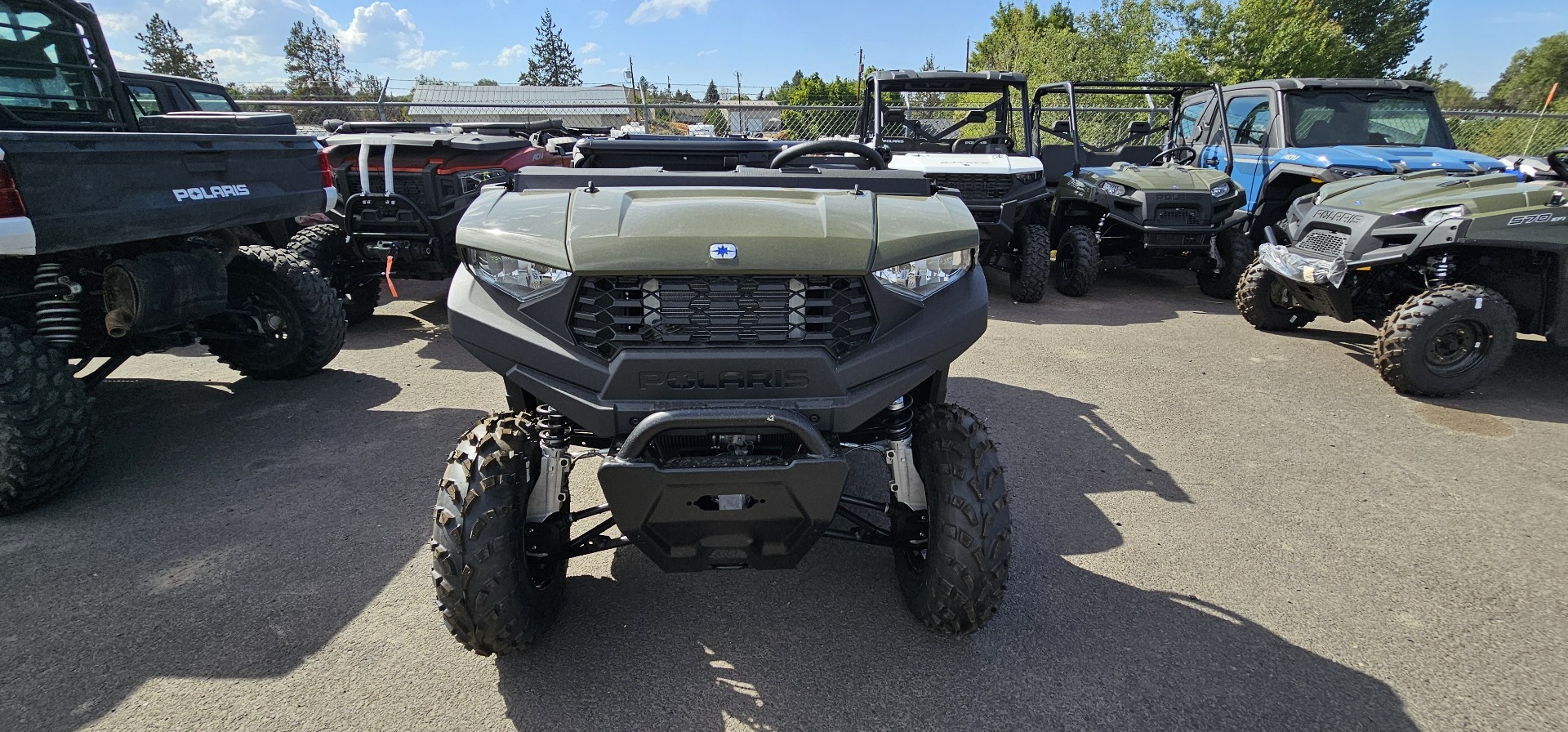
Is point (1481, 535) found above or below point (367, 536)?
below

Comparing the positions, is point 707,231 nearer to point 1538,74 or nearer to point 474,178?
point 474,178

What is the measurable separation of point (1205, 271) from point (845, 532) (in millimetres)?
7346

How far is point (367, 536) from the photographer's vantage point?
10.5 feet

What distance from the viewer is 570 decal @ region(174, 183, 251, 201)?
148 inches

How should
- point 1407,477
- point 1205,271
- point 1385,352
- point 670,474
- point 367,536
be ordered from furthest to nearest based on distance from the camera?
point 1205,271, point 1385,352, point 1407,477, point 367,536, point 670,474

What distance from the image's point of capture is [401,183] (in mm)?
6180

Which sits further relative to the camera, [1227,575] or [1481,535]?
[1481,535]

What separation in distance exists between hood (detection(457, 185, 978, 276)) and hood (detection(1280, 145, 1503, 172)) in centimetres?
711

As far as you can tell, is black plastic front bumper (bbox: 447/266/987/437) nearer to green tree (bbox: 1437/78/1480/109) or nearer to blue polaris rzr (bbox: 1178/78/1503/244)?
blue polaris rzr (bbox: 1178/78/1503/244)

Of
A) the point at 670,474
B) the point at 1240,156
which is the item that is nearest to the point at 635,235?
the point at 670,474

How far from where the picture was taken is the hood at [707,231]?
2.00 metres

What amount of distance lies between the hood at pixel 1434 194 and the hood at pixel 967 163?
2.67 metres

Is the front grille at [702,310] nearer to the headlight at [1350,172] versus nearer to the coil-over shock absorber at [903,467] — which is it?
the coil-over shock absorber at [903,467]

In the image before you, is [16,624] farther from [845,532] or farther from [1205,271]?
[1205,271]
